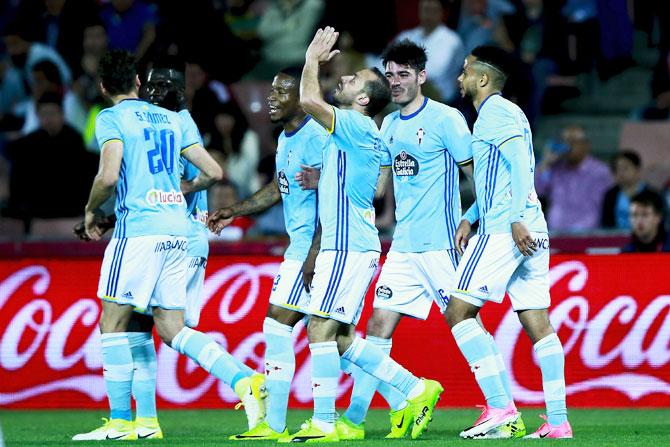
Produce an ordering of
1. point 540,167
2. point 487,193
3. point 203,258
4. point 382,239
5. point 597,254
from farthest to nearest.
Result: point 540,167 < point 382,239 < point 597,254 < point 203,258 < point 487,193

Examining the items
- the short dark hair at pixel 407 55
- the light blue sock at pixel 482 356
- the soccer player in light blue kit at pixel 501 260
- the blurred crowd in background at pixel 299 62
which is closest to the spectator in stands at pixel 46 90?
the blurred crowd in background at pixel 299 62

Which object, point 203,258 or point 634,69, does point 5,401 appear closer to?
point 203,258

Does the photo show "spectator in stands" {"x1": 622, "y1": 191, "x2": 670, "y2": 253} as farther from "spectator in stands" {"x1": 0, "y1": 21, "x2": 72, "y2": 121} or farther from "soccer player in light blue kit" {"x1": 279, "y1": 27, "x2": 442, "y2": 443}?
"spectator in stands" {"x1": 0, "y1": 21, "x2": 72, "y2": 121}

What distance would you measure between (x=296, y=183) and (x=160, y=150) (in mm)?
904

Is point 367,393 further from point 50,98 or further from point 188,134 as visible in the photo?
point 50,98

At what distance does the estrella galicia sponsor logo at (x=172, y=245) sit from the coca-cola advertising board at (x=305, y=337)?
2.54 m

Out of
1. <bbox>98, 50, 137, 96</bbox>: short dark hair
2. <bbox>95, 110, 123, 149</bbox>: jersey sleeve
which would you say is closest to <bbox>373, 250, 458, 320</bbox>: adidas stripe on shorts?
<bbox>95, 110, 123, 149</bbox>: jersey sleeve

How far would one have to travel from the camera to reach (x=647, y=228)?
38.3 feet

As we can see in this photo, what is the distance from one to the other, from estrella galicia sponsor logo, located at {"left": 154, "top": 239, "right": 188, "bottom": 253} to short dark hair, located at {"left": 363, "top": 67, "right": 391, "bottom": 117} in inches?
58.3

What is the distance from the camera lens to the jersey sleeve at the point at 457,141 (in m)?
8.70

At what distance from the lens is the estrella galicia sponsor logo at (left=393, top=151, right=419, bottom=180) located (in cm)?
875

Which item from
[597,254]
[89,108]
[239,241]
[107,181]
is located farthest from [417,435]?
[89,108]

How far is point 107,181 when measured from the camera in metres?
8.46

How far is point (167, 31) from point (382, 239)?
226 inches
